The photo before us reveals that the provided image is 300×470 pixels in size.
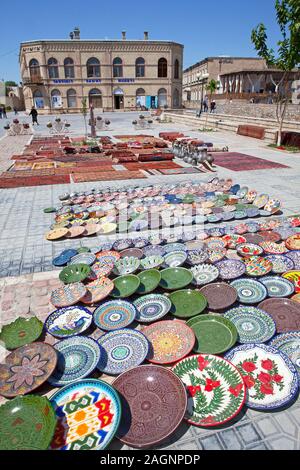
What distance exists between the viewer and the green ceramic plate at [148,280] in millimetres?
4043

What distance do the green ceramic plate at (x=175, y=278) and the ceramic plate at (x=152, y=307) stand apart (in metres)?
0.29

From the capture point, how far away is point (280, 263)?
14.8 feet

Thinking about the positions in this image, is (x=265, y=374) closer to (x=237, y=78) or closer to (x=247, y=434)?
(x=247, y=434)

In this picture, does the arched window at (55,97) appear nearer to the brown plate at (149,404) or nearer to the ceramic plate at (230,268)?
the ceramic plate at (230,268)

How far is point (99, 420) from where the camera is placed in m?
2.40

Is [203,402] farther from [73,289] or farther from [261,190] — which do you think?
[261,190]

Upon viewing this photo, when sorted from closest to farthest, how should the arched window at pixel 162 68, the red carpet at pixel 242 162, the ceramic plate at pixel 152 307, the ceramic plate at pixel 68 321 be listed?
the ceramic plate at pixel 68 321 < the ceramic plate at pixel 152 307 < the red carpet at pixel 242 162 < the arched window at pixel 162 68

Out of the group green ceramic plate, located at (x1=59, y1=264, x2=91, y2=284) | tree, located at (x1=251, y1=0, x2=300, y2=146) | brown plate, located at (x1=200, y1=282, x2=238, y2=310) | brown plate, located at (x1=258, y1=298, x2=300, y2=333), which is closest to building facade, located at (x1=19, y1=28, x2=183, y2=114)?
tree, located at (x1=251, y1=0, x2=300, y2=146)

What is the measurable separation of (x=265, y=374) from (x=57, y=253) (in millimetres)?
3720

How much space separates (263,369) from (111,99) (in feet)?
172

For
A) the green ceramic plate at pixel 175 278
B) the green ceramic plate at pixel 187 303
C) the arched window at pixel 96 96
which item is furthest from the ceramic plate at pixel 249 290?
the arched window at pixel 96 96

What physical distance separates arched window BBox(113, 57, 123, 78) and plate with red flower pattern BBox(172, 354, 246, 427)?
5312cm

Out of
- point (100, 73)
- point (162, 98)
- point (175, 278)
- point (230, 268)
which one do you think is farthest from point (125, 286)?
point (162, 98)

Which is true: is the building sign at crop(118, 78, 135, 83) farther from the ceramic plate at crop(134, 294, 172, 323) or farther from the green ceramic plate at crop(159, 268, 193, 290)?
the ceramic plate at crop(134, 294, 172, 323)
